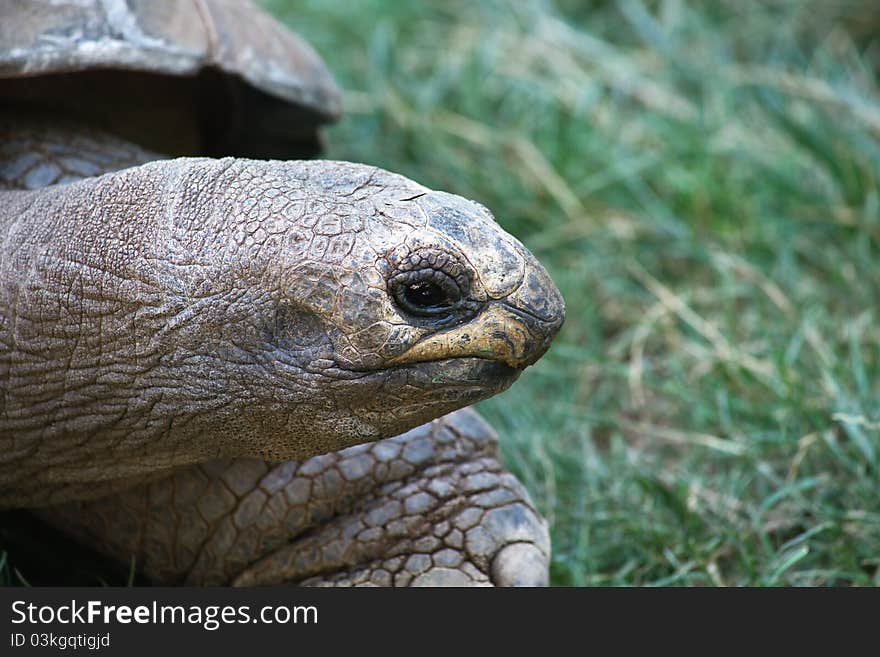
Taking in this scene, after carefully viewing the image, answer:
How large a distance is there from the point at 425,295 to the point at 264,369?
0.30 m

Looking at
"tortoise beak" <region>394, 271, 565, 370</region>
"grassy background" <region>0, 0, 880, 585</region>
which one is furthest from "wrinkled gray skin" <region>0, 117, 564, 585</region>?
"grassy background" <region>0, 0, 880, 585</region>

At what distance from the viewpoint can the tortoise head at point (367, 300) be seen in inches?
75.9

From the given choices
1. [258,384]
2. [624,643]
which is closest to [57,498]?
[258,384]

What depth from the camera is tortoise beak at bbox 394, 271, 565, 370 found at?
76.5 inches

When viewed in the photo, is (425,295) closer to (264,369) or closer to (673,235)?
(264,369)

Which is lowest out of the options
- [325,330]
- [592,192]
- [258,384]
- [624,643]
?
[592,192]

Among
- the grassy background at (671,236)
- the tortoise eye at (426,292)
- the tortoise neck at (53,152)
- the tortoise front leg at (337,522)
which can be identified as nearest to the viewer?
the tortoise eye at (426,292)

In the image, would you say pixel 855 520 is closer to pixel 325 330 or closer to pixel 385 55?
pixel 325 330

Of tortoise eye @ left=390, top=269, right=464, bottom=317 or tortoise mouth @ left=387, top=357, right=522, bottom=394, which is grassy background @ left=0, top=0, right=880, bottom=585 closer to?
tortoise mouth @ left=387, top=357, right=522, bottom=394

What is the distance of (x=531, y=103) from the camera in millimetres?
4609

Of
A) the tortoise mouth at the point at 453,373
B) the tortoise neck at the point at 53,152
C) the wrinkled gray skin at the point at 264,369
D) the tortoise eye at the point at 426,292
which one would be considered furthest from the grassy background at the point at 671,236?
the tortoise eye at the point at 426,292

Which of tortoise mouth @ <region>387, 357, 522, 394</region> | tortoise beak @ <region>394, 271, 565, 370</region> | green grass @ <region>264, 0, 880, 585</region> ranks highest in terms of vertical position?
tortoise beak @ <region>394, 271, 565, 370</region>

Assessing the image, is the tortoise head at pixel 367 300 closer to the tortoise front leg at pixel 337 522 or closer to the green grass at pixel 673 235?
the tortoise front leg at pixel 337 522

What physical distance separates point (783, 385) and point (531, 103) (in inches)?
69.1
